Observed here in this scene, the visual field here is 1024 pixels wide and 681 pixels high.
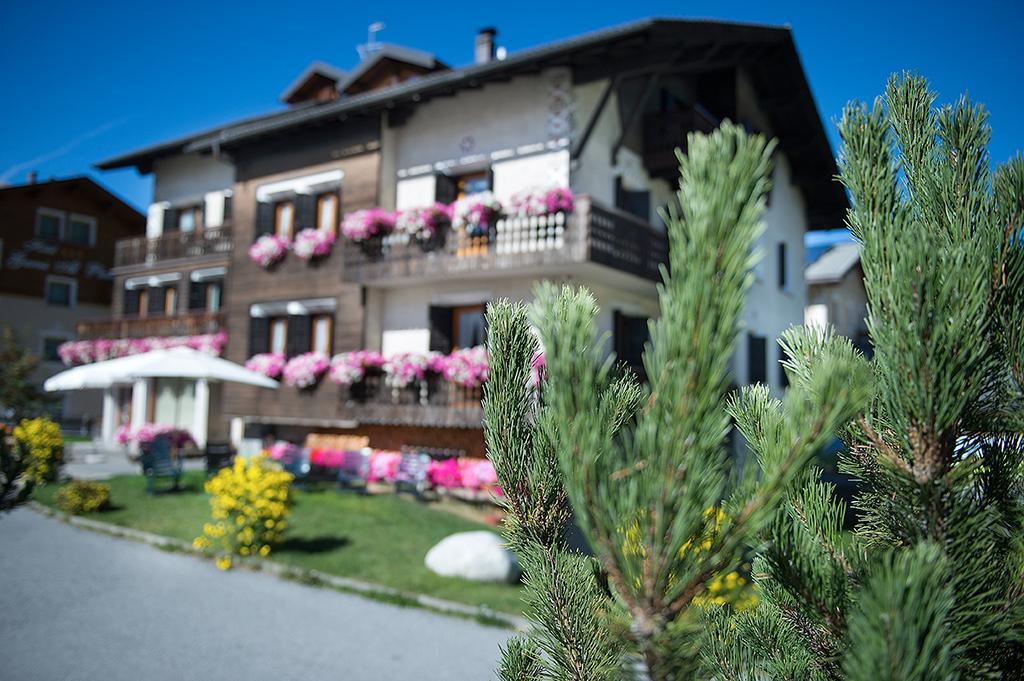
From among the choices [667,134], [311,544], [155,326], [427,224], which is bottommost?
[311,544]

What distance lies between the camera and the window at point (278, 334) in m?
19.5

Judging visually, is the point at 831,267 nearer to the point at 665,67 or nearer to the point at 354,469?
the point at 665,67

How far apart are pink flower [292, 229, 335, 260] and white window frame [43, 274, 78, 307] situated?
24454 mm

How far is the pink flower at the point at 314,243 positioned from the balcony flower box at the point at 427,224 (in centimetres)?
284

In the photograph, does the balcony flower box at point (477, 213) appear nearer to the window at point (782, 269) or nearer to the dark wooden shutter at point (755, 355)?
the dark wooden shutter at point (755, 355)

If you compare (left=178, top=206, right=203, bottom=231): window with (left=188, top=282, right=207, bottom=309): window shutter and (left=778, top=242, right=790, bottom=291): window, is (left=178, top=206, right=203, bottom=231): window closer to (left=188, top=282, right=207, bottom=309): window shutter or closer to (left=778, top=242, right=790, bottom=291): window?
(left=188, top=282, right=207, bottom=309): window shutter

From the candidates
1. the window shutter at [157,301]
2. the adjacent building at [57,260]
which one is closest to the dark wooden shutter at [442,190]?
the window shutter at [157,301]

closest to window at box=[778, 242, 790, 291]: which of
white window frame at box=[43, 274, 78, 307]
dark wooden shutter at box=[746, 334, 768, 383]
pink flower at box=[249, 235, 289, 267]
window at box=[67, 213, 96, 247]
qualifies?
dark wooden shutter at box=[746, 334, 768, 383]

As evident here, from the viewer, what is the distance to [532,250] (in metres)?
14.0

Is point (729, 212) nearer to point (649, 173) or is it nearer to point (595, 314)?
point (595, 314)

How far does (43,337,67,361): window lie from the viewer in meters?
35.5

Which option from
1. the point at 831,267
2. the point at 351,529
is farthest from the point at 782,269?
the point at 351,529

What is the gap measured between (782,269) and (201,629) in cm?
2007

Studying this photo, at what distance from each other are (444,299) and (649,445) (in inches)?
601
